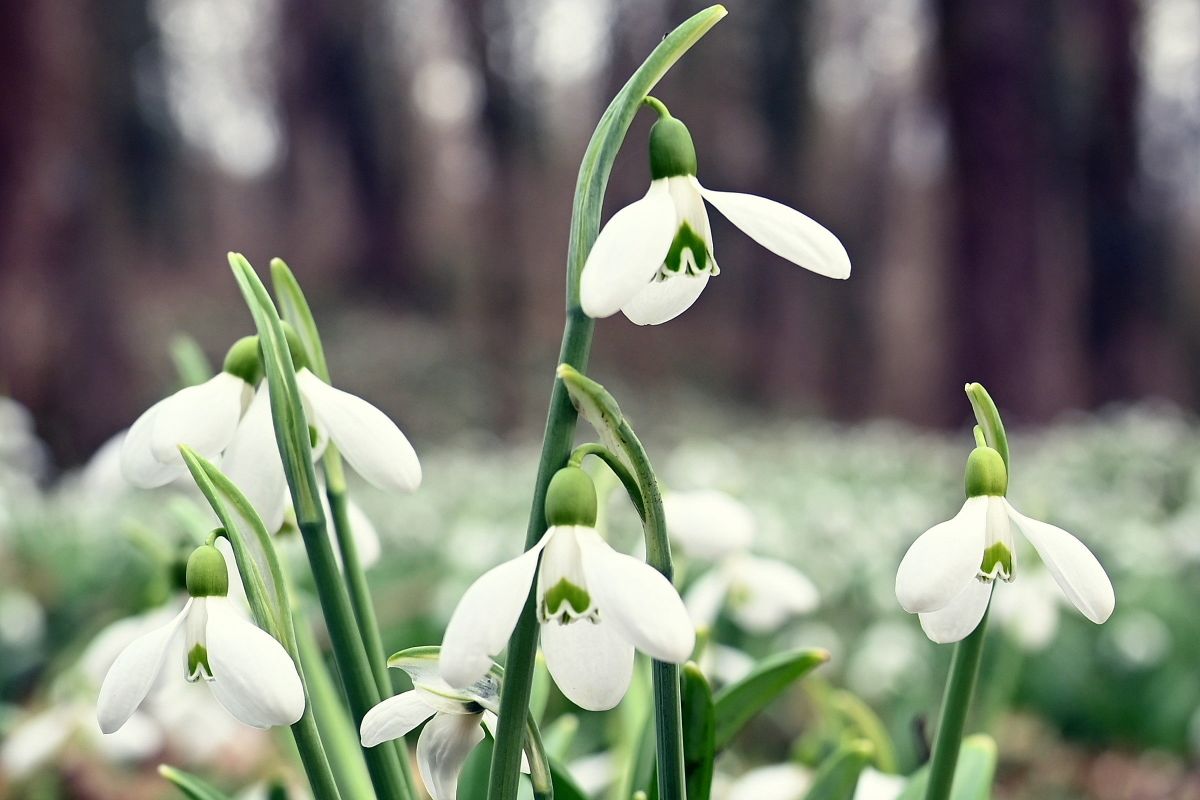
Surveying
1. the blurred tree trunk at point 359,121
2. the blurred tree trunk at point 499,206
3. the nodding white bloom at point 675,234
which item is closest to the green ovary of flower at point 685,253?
the nodding white bloom at point 675,234

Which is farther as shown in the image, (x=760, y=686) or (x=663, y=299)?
(x=760, y=686)

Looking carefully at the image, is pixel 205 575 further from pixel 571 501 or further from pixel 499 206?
pixel 499 206

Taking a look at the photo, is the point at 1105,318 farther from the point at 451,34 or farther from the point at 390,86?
the point at 390,86

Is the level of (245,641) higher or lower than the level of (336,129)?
lower

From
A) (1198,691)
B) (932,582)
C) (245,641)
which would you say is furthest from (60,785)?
(1198,691)

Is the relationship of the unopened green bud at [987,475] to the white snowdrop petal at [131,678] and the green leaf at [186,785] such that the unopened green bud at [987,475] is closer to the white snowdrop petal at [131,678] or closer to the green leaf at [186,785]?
the white snowdrop petal at [131,678]

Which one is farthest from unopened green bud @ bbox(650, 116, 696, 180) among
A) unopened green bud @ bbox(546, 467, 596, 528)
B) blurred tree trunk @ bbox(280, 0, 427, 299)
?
→ blurred tree trunk @ bbox(280, 0, 427, 299)

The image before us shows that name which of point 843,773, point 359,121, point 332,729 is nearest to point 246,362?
point 332,729
